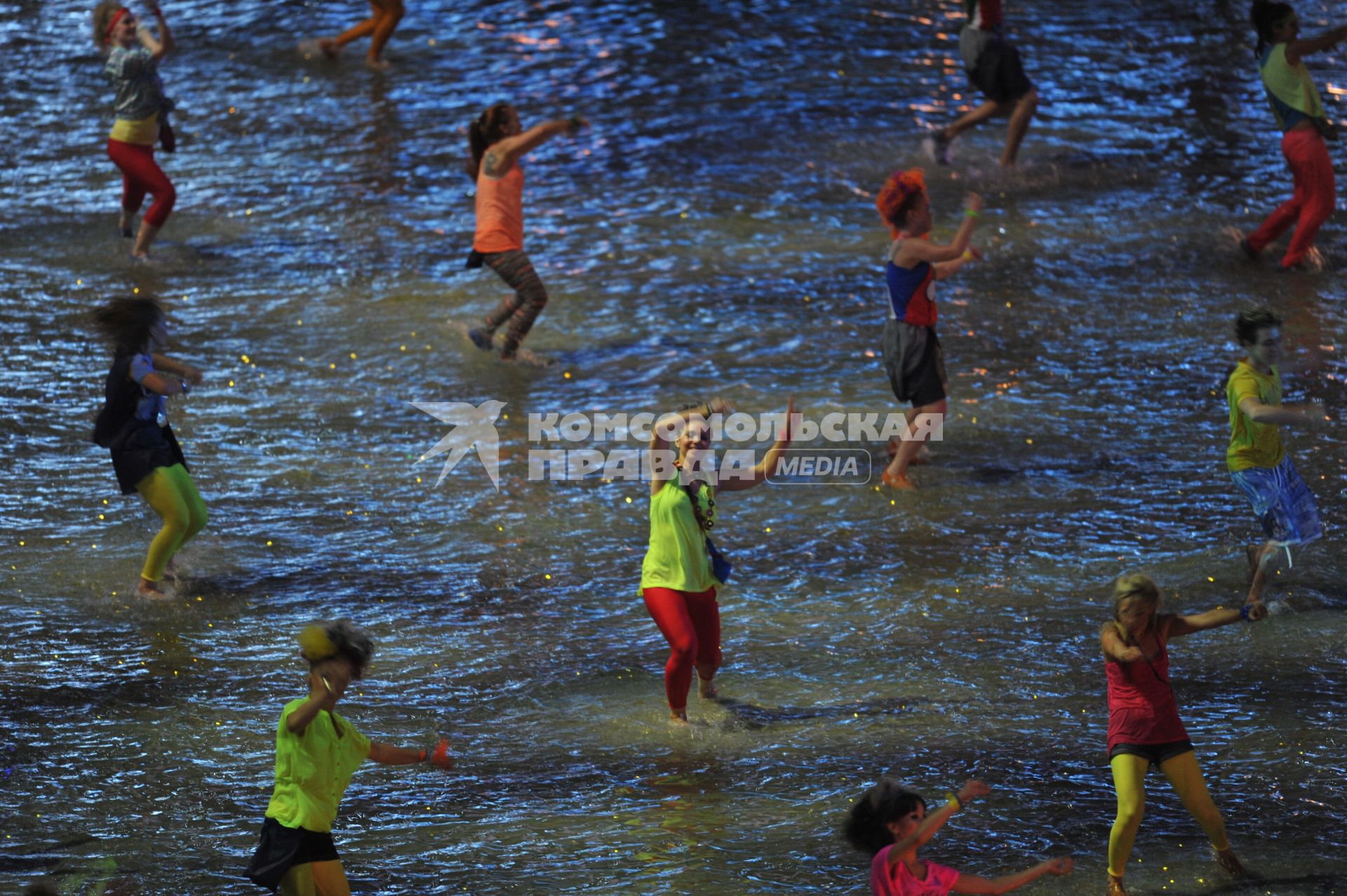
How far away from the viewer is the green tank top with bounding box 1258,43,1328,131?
1127 cm

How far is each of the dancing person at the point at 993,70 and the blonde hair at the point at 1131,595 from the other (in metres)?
8.85

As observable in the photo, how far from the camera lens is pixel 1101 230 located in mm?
12984

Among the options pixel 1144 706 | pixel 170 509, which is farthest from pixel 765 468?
pixel 170 509

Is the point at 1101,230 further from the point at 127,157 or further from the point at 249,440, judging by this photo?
the point at 127,157

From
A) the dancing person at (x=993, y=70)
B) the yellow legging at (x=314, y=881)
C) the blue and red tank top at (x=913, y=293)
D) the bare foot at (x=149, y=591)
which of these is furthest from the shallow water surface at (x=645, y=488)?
the blue and red tank top at (x=913, y=293)

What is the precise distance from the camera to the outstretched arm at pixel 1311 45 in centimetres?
1103

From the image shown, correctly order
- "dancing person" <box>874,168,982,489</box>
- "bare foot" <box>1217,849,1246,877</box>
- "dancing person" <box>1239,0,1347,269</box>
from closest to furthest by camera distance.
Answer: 1. "bare foot" <box>1217,849,1246,877</box>
2. "dancing person" <box>874,168,982,489</box>
3. "dancing person" <box>1239,0,1347,269</box>

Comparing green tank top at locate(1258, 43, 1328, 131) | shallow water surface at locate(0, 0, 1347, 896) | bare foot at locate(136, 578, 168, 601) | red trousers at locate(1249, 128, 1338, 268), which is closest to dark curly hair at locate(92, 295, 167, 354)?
bare foot at locate(136, 578, 168, 601)

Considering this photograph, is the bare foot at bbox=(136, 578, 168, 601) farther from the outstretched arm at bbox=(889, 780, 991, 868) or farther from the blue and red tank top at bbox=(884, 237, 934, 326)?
the outstretched arm at bbox=(889, 780, 991, 868)

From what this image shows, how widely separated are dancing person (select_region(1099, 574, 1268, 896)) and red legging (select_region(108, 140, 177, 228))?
937cm

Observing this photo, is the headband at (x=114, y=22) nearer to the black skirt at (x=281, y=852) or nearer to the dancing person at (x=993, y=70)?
the dancing person at (x=993, y=70)

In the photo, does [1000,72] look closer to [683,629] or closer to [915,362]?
[915,362]

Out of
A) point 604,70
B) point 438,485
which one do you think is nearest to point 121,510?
point 438,485

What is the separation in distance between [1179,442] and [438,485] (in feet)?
15.2
